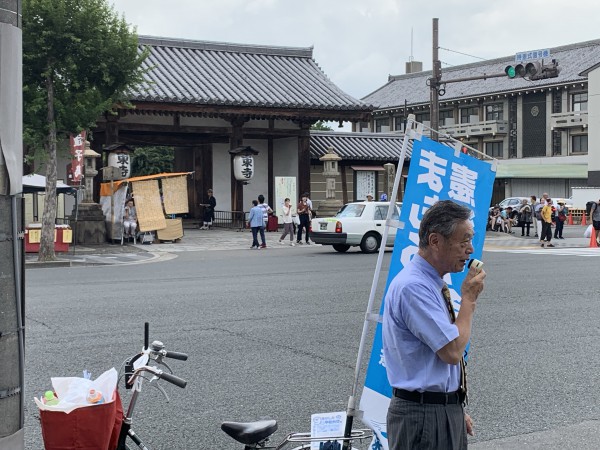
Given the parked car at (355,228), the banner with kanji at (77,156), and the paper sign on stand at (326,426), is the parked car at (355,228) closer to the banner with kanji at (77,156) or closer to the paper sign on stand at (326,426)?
the banner with kanji at (77,156)

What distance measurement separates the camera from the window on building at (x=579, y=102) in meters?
54.2

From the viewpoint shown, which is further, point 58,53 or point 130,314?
point 58,53

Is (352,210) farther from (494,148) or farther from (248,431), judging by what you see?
(494,148)

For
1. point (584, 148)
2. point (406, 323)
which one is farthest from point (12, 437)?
point (584, 148)

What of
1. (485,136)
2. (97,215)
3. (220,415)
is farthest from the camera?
(485,136)

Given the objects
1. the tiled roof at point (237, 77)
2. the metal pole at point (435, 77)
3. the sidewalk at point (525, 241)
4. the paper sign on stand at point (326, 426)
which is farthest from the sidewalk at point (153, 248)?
the paper sign on stand at point (326, 426)

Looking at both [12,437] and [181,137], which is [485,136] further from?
[12,437]

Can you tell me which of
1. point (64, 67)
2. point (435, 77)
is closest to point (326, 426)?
point (64, 67)

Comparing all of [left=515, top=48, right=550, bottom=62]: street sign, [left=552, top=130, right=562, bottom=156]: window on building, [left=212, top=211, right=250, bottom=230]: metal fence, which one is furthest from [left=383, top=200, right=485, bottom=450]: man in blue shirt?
[left=552, top=130, right=562, bottom=156]: window on building

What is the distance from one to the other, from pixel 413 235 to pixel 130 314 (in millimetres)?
7382

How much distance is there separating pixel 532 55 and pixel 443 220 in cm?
2224

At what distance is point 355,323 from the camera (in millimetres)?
10469

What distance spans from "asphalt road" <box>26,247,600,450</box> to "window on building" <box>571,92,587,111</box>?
1603 inches

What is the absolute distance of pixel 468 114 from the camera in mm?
60438
